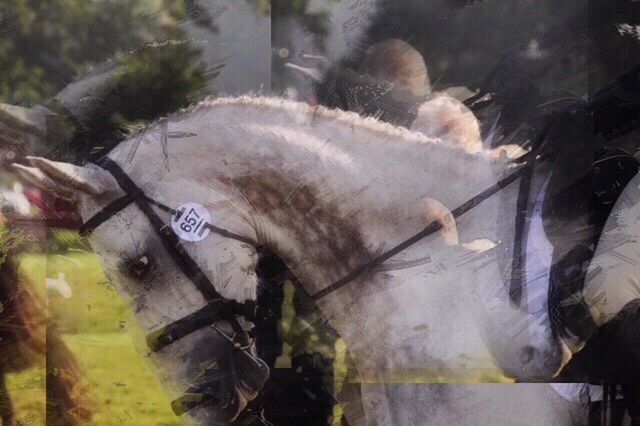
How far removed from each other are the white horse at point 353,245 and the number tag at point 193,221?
0.11 ft

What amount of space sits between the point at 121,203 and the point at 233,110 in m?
0.58

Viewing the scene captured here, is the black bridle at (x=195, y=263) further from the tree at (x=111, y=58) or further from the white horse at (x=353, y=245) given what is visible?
the tree at (x=111, y=58)

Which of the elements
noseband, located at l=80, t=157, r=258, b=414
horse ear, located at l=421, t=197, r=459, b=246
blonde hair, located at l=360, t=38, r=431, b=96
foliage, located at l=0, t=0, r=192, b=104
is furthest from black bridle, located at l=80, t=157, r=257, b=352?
blonde hair, located at l=360, t=38, r=431, b=96

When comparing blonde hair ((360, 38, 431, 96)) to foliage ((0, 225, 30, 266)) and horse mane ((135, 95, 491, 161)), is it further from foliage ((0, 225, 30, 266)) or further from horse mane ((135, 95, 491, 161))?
foliage ((0, 225, 30, 266))

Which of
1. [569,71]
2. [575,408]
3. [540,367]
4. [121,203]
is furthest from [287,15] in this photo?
[575,408]

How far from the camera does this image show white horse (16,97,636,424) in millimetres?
2314

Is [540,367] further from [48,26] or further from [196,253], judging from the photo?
[48,26]

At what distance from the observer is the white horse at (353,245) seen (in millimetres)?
2314

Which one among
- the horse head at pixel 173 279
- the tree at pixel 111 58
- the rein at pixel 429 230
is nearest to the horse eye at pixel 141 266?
the horse head at pixel 173 279

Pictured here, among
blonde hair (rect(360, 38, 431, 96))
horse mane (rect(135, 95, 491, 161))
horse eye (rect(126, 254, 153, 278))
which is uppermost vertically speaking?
blonde hair (rect(360, 38, 431, 96))

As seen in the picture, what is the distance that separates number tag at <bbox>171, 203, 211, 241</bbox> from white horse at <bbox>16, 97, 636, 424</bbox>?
32 millimetres

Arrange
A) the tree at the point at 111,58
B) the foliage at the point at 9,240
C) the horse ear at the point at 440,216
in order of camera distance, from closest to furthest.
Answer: the horse ear at the point at 440,216, the tree at the point at 111,58, the foliage at the point at 9,240

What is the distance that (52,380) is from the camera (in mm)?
2643

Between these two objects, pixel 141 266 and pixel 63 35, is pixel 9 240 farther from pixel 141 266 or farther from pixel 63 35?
pixel 63 35
